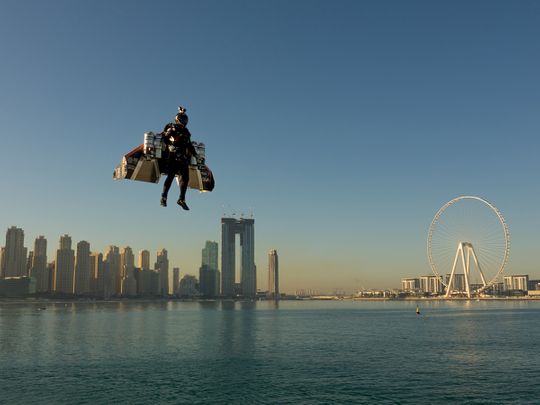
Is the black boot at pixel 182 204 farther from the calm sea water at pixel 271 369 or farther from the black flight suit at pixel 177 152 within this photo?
the calm sea water at pixel 271 369

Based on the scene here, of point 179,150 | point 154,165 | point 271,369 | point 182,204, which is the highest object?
point 179,150

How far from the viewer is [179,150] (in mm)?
12062

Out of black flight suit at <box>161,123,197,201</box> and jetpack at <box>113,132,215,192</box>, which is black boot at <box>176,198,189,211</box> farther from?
jetpack at <box>113,132,215,192</box>

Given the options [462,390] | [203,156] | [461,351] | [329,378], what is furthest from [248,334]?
[203,156]

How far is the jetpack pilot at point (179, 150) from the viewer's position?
11992 mm

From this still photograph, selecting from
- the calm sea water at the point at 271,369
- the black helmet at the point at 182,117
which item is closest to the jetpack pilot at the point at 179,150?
the black helmet at the point at 182,117

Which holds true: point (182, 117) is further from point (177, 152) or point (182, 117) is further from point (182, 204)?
point (182, 204)

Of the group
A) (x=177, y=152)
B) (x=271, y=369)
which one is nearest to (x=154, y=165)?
(x=177, y=152)

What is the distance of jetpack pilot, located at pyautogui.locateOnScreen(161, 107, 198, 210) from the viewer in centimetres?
1199

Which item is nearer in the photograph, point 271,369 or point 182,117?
point 182,117

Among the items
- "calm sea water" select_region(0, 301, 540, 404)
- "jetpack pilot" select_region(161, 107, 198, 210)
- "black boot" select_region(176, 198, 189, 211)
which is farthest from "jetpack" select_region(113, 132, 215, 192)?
"calm sea water" select_region(0, 301, 540, 404)

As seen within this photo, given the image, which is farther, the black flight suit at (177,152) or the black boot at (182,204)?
the black flight suit at (177,152)

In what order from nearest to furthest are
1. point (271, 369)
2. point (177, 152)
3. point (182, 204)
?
1. point (182, 204)
2. point (177, 152)
3. point (271, 369)

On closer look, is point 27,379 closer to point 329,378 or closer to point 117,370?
point 117,370
